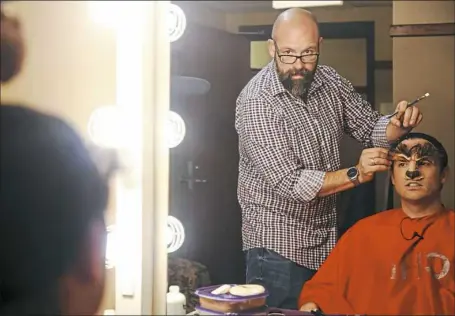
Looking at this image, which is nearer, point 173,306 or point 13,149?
point 173,306

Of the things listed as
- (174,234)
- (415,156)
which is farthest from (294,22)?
(174,234)

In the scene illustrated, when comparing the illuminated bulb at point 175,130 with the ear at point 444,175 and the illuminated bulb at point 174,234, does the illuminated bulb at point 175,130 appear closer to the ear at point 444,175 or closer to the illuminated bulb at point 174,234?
the illuminated bulb at point 174,234

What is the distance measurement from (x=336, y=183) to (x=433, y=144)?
0.22 metres

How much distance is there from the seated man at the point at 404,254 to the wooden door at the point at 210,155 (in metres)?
0.24

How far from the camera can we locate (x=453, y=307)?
1.34 m

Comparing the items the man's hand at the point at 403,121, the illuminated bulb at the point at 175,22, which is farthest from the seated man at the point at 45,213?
the man's hand at the point at 403,121

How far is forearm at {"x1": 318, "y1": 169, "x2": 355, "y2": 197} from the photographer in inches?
56.1

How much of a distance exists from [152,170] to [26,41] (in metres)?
0.48

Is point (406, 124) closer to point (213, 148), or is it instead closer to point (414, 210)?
point (414, 210)

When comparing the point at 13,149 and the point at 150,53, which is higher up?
the point at 150,53

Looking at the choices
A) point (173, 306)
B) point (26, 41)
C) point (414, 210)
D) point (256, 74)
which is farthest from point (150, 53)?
point (414, 210)

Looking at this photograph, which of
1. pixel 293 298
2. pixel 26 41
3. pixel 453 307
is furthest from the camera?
pixel 26 41

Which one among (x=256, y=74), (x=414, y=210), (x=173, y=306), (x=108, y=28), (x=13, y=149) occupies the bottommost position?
(x=173, y=306)

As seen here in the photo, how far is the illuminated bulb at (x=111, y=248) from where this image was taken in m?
1.52
